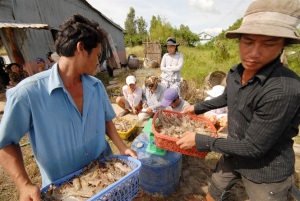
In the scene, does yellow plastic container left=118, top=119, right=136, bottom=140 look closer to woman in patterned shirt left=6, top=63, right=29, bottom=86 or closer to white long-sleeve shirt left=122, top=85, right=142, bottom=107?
white long-sleeve shirt left=122, top=85, right=142, bottom=107

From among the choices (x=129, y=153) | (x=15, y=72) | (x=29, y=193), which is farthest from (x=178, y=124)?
(x=15, y=72)

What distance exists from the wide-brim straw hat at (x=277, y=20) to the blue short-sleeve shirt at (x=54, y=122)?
144 cm

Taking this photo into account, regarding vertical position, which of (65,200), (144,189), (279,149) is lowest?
(144,189)

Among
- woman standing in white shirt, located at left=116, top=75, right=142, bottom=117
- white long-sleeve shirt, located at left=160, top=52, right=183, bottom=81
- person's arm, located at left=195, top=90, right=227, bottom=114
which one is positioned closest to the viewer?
person's arm, located at left=195, top=90, right=227, bottom=114

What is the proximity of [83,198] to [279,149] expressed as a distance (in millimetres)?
1680

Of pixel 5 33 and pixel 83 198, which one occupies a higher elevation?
pixel 5 33

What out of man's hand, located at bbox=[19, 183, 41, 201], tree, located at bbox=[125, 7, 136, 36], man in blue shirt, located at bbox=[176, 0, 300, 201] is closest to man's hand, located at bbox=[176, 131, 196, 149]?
man in blue shirt, located at bbox=[176, 0, 300, 201]

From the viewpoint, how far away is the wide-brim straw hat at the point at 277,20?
126cm

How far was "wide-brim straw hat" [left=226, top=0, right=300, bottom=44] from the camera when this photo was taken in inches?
49.8

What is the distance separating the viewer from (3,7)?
6285 mm

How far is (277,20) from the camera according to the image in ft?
4.27

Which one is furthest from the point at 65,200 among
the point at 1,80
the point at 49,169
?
the point at 1,80

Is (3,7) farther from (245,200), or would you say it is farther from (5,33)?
(245,200)

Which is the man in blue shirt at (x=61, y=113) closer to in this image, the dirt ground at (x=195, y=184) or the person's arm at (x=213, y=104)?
the person's arm at (x=213, y=104)
